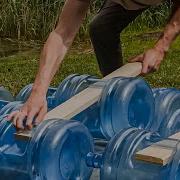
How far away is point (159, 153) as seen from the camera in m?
2.68

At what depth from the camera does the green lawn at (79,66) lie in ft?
22.3

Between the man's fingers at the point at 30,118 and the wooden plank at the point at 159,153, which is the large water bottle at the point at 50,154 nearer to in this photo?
the man's fingers at the point at 30,118

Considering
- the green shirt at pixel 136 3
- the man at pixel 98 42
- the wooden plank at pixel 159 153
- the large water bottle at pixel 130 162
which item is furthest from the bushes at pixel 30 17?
the wooden plank at pixel 159 153

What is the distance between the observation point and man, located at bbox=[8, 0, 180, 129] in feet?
10.4

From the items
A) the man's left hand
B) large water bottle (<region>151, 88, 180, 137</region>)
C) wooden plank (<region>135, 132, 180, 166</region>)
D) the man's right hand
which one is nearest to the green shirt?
the man's left hand

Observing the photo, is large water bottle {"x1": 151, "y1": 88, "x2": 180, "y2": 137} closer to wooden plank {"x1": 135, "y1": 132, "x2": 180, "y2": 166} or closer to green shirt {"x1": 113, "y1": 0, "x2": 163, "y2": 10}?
green shirt {"x1": 113, "y1": 0, "x2": 163, "y2": 10}

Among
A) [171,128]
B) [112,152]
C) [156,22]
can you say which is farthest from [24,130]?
[156,22]

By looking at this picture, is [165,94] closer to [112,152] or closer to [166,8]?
[112,152]

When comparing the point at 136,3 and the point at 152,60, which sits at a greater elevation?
the point at 136,3

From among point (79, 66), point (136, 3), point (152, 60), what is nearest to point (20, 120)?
point (152, 60)

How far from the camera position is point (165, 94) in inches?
148

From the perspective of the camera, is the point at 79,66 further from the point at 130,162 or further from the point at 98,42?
the point at 130,162

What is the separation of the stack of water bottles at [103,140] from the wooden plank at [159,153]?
0.04 meters

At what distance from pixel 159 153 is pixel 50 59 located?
37.3 inches
